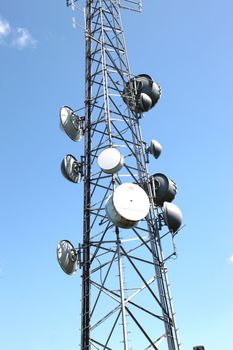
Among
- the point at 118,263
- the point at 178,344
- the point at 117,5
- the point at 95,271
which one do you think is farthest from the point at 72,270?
the point at 117,5

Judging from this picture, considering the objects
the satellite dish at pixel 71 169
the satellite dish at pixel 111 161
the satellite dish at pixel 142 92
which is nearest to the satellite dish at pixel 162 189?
the satellite dish at pixel 111 161

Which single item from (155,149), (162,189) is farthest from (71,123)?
(162,189)

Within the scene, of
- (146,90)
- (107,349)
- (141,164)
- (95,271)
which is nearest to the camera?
(107,349)

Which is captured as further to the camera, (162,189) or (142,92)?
(142,92)

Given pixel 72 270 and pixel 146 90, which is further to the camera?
pixel 146 90

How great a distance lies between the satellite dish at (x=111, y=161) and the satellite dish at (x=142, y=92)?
3.58 m

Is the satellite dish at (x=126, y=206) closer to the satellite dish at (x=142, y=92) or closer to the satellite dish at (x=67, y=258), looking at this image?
the satellite dish at (x=67, y=258)

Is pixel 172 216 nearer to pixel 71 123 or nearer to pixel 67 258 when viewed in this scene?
pixel 67 258

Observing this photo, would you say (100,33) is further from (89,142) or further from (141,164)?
(141,164)

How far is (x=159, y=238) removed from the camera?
12258mm

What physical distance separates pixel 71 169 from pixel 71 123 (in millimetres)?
1956

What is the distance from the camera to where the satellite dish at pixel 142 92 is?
15.4 m

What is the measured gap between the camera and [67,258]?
40.4ft

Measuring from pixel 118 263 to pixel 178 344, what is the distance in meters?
2.61
